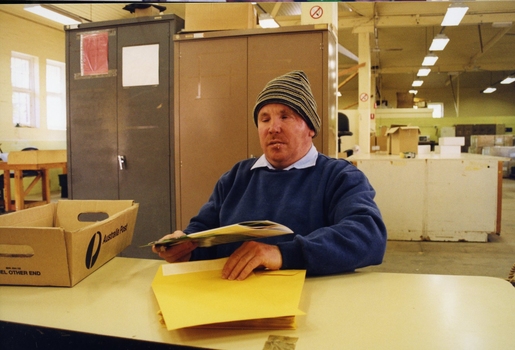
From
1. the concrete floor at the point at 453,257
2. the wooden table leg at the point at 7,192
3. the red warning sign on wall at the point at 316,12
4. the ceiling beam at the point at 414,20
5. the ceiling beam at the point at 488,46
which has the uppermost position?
the ceiling beam at the point at 488,46

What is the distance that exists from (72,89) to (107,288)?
2.70m

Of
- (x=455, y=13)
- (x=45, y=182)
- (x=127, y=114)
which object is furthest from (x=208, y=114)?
(x=455, y=13)

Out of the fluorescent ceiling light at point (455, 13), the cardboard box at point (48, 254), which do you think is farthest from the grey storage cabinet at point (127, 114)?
the fluorescent ceiling light at point (455, 13)

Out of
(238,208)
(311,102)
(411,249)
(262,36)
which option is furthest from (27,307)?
(411,249)

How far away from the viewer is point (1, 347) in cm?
77

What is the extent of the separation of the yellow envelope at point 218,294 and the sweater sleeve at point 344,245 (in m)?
0.05

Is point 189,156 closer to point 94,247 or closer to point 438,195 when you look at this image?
point 94,247

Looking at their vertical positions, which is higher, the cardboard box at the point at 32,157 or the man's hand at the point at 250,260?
the cardboard box at the point at 32,157

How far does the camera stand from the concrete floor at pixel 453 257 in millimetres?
3377

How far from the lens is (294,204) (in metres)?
1.30

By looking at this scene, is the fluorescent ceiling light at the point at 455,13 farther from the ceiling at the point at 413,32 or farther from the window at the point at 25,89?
the window at the point at 25,89

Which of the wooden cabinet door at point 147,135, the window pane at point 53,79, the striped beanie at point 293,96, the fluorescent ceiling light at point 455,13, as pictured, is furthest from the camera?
the window pane at point 53,79

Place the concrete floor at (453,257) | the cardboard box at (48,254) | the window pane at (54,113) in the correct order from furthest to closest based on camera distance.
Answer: the window pane at (54,113) < the concrete floor at (453,257) < the cardboard box at (48,254)

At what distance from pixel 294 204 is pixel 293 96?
0.38 metres
